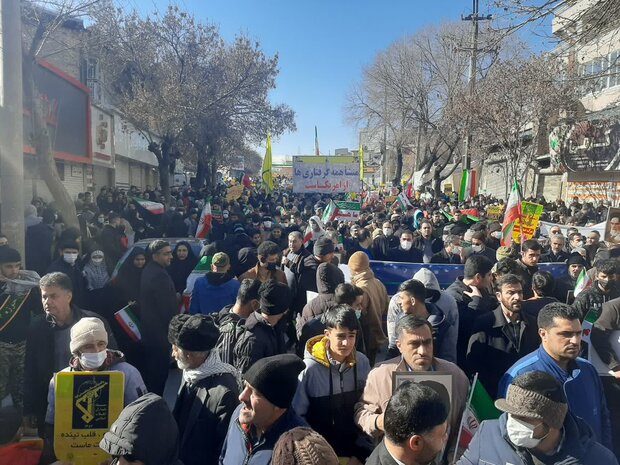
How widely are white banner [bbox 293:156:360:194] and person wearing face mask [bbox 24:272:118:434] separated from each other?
47.4 ft

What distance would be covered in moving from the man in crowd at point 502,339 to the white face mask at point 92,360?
2.49 m

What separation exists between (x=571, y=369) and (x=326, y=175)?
49.7 ft

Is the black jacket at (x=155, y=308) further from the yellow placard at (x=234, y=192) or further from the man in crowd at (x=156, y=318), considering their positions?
the yellow placard at (x=234, y=192)

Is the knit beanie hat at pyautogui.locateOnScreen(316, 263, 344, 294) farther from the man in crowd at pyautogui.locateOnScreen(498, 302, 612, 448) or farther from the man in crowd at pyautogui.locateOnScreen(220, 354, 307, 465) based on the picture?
the man in crowd at pyautogui.locateOnScreen(220, 354, 307, 465)

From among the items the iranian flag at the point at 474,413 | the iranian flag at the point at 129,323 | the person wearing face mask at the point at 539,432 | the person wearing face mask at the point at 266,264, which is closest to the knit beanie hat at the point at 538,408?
the person wearing face mask at the point at 539,432

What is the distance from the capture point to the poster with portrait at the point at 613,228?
25.0ft

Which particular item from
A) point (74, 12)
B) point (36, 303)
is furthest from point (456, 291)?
point (74, 12)

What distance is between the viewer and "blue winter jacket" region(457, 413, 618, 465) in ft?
7.64

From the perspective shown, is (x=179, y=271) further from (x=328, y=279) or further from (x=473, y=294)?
(x=473, y=294)

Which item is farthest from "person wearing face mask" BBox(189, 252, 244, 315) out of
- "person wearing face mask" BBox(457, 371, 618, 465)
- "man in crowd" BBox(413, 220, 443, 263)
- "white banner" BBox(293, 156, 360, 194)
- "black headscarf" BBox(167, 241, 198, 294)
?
"white banner" BBox(293, 156, 360, 194)

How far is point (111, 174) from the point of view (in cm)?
2523

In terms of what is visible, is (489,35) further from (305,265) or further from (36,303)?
(36,303)

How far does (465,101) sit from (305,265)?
1813cm

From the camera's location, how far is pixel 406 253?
8.48 m
